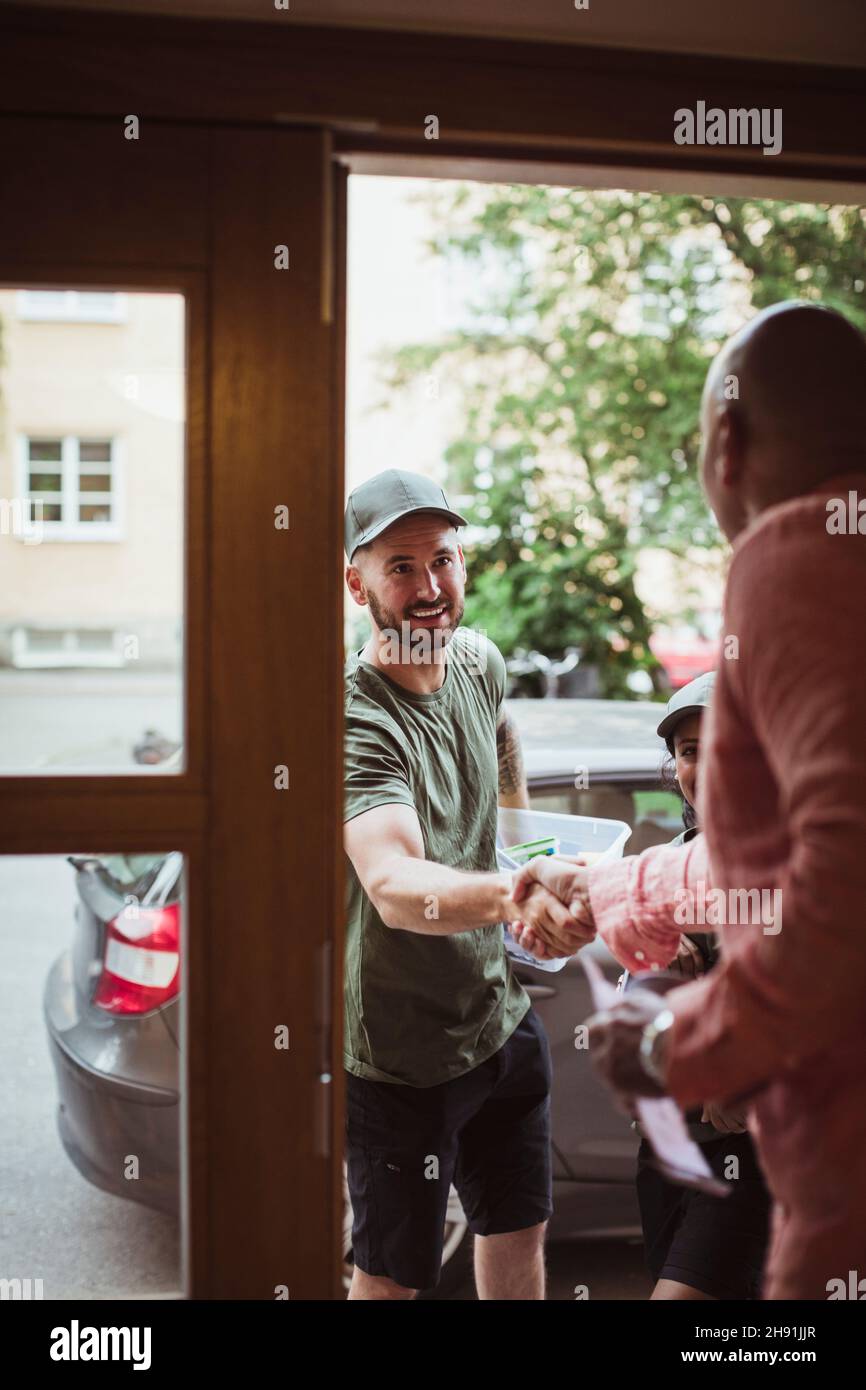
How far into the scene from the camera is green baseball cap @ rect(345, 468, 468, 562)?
2.25 metres

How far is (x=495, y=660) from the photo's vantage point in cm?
252

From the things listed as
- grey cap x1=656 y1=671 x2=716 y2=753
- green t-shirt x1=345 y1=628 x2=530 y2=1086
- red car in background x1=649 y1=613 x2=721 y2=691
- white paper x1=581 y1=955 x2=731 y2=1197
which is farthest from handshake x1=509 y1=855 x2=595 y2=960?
red car in background x1=649 y1=613 x2=721 y2=691

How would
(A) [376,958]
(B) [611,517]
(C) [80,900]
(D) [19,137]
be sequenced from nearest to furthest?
(D) [19,137], (A) [376,958], (C) [80,900], (B) [611,517]

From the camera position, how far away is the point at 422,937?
2178mm

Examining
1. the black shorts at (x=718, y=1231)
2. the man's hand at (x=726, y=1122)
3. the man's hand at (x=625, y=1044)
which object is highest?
the man's hand at (x=625, y=1044)

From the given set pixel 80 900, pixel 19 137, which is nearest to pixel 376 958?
pixel 80 900

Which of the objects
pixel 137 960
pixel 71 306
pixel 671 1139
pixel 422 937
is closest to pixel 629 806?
pixel 422 937

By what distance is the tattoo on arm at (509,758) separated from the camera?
2.58 meters

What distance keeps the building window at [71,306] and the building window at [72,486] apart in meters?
0.15

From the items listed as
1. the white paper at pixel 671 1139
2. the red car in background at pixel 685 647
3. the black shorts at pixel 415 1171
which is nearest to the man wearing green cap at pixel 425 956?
the black shorts at pixel 415 1171

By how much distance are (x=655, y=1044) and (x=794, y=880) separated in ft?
0.87

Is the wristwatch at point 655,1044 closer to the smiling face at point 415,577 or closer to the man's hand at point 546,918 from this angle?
the man's hand at point 546,918

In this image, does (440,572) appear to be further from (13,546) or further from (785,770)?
(785,770)
